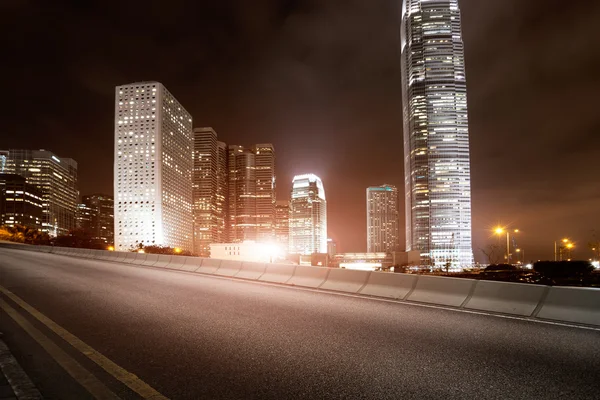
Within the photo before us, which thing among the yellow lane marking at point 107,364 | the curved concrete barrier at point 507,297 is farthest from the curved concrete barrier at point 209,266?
the curved concrete barrier at point 507,297

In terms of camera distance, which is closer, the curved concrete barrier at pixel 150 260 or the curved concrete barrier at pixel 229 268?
the curved concrete barrier at pixel 229 268

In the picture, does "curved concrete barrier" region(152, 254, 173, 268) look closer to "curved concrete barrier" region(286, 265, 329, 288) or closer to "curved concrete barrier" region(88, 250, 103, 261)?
"curved concrete barrier" region(88, 250, 103, 261)

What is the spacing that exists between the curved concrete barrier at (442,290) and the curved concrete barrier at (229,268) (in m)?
10.2

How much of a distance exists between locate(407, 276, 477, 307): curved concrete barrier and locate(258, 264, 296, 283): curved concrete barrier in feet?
19.9

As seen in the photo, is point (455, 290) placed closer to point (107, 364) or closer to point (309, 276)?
point (309, 276)

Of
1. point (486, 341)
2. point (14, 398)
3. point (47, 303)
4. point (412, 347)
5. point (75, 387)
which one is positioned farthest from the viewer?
point (47, 303)

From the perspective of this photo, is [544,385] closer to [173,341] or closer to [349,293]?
[173,341]

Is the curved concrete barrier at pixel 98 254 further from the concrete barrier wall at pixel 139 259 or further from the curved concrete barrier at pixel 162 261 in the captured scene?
the curved concrete barrier at pixel 162 261

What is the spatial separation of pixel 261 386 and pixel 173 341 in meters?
2.66

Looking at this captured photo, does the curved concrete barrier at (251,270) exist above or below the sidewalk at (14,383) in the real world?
below

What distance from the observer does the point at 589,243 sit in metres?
77.4

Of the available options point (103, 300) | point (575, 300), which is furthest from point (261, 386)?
point (103, 300)

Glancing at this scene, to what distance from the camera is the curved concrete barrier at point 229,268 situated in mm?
20000

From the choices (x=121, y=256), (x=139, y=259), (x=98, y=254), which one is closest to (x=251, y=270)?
(x=139, y=259)
